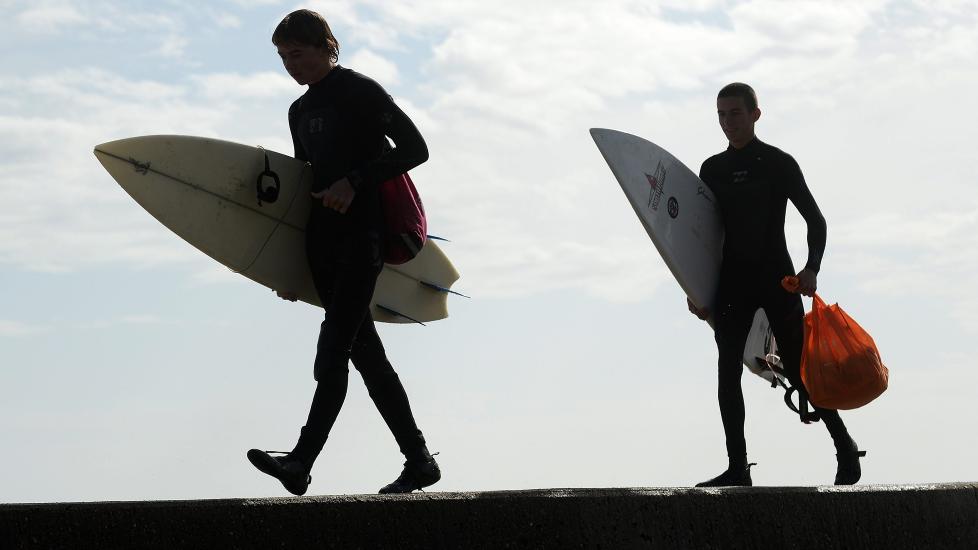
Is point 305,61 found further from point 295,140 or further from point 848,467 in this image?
point 848,467

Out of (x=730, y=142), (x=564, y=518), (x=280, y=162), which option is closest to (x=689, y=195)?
(x=730, y=142)

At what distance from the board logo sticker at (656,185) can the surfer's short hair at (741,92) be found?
0.58 meters

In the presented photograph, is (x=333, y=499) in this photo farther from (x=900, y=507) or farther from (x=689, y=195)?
(x=689, y=195)

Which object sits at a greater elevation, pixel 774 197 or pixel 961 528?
pixel 774 197

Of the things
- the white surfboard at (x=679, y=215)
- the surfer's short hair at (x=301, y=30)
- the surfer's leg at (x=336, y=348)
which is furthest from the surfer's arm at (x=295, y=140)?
the white surfboard at (x=679, y=215)

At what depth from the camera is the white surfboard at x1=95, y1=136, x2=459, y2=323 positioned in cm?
470

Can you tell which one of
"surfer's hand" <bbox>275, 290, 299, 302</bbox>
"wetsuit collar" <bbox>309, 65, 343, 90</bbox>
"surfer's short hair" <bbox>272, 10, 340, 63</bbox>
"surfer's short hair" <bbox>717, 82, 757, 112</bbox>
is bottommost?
"surfer's hand" <bbox>275, 290, 299, 302</bbox>

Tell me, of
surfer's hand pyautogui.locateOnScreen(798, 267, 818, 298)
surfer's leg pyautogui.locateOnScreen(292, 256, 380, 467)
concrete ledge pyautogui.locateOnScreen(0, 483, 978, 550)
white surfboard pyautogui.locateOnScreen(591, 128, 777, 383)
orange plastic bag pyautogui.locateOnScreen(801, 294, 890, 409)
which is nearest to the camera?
concrete ledge pyautogui.locateOnScreen(0, 483, 978, 550)

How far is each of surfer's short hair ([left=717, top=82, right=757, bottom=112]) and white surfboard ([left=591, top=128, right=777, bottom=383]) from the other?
0.46 metres

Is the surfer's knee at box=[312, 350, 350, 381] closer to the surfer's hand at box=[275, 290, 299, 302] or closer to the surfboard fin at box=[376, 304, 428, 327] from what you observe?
the surfer's hand at box=[275, 290, 299, 302]

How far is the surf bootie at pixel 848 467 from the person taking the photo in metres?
5.11

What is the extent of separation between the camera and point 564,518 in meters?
3.03

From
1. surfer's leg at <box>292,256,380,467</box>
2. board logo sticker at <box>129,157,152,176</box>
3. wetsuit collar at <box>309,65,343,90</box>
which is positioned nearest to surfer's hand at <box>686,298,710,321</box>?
surfer's leg at <box>292,256,380,467</box>

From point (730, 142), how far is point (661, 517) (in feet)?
7.52
